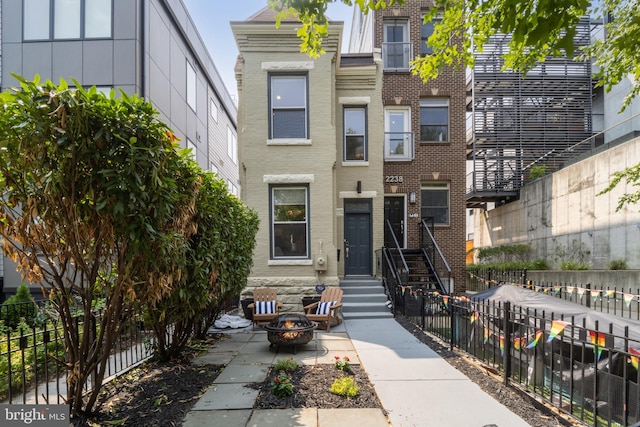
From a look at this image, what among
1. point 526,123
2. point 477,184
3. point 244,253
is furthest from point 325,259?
point 526,123

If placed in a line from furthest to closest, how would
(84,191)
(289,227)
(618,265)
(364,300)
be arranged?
1. (618,265)
2. (289,227)
3. (364,300)
4. (84,191)

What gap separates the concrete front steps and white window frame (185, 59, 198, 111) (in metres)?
10.9

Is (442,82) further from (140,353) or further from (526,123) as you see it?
(140,353)

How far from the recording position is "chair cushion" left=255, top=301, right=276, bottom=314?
26.5 feet

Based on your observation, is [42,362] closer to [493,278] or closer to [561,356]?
[561,356]

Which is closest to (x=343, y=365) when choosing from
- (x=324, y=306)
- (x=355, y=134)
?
(x=324, y=306)

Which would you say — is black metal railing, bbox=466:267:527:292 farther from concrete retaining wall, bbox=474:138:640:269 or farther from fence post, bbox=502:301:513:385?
fence post, bbox=502:301:513:385

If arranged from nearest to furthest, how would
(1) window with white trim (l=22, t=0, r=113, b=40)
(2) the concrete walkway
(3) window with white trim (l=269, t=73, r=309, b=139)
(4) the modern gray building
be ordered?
(2) the concrete walkway
(3) window with white trim (l=269, t=73, r=309, b=139)
(4) the modern gray building
(1) window with white trim (l=22, t=0, r=113, b=40)

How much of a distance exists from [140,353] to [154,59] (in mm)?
10057

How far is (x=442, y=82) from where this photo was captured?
1270 centimetres

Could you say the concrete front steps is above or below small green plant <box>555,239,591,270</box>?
below

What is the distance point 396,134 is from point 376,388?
33.1 ft

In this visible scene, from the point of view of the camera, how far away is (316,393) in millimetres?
4273

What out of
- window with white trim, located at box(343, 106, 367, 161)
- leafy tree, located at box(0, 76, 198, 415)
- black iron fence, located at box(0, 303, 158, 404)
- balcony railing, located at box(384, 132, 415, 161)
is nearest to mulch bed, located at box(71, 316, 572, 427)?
black iron fence, located at box(0, 303, 158, 404)
